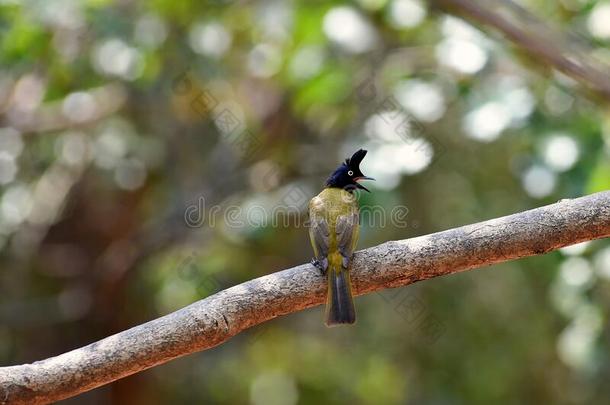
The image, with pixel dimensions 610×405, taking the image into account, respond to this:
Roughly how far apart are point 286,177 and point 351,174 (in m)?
1.59

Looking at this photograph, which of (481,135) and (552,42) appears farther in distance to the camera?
(481,135)

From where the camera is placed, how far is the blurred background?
17.5 ft

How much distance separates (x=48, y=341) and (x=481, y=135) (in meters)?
5.15

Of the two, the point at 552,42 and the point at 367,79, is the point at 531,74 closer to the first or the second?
the point at 367,79

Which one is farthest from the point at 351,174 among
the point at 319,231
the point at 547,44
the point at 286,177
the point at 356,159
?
the point at 547,44

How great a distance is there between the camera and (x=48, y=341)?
8.33 m

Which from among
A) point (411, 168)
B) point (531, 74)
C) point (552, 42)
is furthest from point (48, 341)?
point (552, 42)

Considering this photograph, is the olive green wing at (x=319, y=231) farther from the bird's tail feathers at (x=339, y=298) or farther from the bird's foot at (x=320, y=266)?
the bird's tail feathers at (x=339, y=298)

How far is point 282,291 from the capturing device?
11.8ft

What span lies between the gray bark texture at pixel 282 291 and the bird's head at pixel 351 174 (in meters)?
1.19

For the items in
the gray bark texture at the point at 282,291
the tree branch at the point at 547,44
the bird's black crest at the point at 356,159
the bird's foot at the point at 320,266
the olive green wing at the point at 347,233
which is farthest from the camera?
the bird's black crest at the point at 356,159

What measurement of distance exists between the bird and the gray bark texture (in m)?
0.07

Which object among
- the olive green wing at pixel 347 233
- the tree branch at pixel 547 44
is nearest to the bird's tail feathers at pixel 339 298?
the olive green wing at pixel 347 233

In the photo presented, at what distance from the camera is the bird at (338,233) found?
392 centimetres
